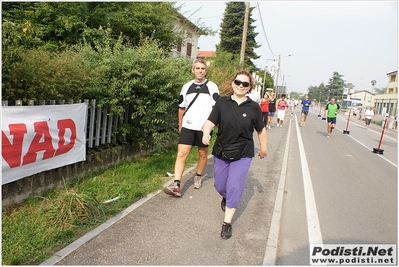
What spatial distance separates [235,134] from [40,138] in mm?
2423

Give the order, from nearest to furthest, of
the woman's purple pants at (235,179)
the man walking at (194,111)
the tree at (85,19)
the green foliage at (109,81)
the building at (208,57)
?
the woman's purple pants at (235,179) → the green foliage at (109,81) → the man walking at (194,111) → the tree at (85,19) → the building at (208,57)

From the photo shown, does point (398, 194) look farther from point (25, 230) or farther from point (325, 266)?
point (25, 230)

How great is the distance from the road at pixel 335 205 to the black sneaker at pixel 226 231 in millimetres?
579

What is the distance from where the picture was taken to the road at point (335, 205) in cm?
374

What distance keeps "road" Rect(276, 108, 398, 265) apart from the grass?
213 centimetres

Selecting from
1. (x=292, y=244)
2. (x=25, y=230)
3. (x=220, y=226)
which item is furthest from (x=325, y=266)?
(x=25, y=230)

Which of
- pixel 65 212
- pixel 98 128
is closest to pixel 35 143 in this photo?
pixel 65 212

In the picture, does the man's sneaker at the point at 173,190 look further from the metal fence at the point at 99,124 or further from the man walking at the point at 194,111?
the metal fence at the point at 99,124

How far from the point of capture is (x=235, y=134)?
3436 mm

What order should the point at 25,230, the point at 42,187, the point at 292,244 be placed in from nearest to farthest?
the point at 25,230 → the point at 292,244 → the point at 42,187

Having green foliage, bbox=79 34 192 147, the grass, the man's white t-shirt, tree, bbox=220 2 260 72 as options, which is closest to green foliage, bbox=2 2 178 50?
green foliage, bbox=79 34 192 147

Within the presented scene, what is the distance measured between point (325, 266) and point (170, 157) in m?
4.16

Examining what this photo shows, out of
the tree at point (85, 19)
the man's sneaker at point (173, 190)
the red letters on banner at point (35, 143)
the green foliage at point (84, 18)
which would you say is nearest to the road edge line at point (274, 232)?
the man's sneaker at point (173, 190)

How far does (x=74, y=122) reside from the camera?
14.4ft
